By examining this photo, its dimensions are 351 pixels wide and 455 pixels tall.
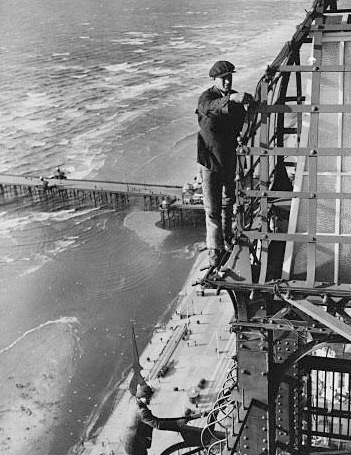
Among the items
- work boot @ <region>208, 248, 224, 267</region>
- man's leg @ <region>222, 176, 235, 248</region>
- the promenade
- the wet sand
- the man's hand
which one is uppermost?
man's leg @ <region>222, 176, 235, 248</region>

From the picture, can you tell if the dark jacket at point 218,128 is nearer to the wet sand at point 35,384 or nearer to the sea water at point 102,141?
the sea water at point 102,141

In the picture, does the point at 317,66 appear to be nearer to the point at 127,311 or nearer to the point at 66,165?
the point at 127,311

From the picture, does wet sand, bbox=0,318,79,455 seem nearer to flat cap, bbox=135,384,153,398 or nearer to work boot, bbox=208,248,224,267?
flat cap, bbox=135,384,153,398

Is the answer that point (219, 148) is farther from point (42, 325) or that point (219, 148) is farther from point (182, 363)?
point (42, 325)

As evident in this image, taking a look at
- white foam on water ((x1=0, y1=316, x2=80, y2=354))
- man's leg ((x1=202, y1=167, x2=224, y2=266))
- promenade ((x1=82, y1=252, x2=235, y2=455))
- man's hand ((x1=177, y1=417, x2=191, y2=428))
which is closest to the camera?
man's leg ((x1=202, y1=167, x2=224, y2=266))

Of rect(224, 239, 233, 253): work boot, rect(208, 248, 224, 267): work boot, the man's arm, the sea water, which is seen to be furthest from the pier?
the man's arm

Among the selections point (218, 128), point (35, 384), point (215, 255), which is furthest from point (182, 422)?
point (35, 384)

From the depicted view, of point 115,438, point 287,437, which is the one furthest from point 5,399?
point 287,437
